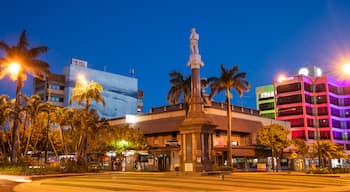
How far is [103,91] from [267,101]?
53.3m

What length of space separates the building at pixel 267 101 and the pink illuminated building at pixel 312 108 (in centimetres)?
587

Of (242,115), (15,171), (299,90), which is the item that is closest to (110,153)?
Result: (242,115)

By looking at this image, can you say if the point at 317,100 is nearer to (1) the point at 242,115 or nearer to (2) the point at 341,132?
(2) the point at 341,132

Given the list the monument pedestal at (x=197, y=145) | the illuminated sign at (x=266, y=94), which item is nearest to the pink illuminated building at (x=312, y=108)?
the illuminated sign at (x=266, y=94)

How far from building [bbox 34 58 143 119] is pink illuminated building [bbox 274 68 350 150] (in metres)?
50.0

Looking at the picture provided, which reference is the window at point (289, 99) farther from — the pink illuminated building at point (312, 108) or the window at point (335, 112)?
the window at point (335, 112)

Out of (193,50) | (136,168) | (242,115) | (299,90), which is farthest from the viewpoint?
(299,90)

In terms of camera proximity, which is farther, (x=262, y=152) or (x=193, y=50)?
(x=262, y=152)

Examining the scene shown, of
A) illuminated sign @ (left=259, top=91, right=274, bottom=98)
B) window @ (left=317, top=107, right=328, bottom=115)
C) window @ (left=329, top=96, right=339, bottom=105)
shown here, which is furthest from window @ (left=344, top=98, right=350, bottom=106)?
illuminated sign @ (left=259, top=91, right=274, bottom=98)

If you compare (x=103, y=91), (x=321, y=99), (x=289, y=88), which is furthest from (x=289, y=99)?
(x=103, y=91)

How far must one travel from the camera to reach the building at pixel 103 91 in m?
111

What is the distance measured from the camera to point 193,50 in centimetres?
→ 4034

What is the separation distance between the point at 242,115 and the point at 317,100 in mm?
51287

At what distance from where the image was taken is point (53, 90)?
110 m
